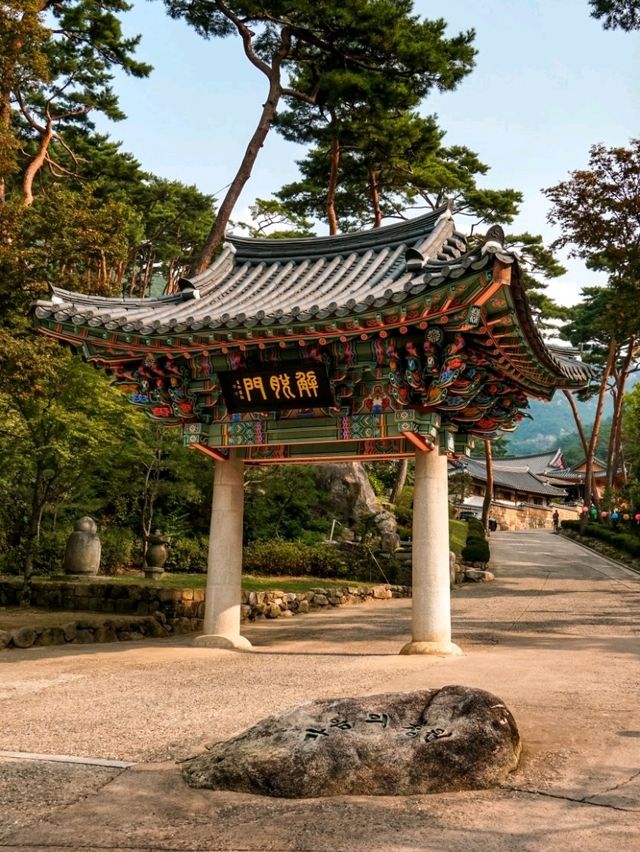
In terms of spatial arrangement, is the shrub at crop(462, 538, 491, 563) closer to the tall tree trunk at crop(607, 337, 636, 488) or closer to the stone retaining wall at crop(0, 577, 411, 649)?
the stone retaining wall at crop(0, 577, 411, 649)

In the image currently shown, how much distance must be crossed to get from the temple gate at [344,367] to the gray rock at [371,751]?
17.9ft

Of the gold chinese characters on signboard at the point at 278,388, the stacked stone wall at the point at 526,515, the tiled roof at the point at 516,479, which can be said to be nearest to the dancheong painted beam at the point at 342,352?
the gold chinese characters on signboard at the point at 278,388

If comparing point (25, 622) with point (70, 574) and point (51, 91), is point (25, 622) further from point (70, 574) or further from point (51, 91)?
point (51, 91)

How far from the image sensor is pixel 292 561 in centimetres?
2478

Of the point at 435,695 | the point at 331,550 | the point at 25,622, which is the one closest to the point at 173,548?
the point at 331,550

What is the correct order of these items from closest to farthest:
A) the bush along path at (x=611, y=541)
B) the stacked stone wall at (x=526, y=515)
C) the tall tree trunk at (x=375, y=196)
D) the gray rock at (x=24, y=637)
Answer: the gray rock at (x=24, y=637)
the tall tree trunk at (x=375, y=196)
the bush along path at (x=611, y=541)
the stacked stone wall at (x=526, y=515)

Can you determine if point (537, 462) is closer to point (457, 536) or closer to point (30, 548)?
point (457, 536)

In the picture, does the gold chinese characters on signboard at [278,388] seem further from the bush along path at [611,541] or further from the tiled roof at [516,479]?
the tiled roof at [516,479]

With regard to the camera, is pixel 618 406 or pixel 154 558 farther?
pixel 618 406

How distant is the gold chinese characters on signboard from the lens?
1134cm

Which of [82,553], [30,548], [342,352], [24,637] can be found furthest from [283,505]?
[342,352]

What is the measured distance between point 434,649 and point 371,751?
19.5ft

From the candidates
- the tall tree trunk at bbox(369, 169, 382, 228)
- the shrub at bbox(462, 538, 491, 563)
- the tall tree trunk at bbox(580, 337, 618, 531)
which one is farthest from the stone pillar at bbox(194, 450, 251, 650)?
the tall tree trunk at bbox(580, 337, 618, 531)

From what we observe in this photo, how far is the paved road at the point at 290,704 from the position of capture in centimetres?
428
